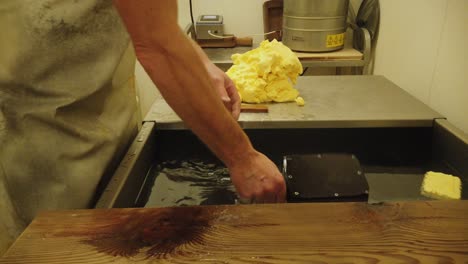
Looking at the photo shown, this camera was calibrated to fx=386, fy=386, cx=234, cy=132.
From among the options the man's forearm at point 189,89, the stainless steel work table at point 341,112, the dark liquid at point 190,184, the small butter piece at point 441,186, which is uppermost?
the man's forearm at point 189,89

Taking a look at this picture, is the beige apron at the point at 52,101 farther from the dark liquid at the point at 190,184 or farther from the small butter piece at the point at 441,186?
the small butter piece at the point at 441,186

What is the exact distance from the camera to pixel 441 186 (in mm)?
957

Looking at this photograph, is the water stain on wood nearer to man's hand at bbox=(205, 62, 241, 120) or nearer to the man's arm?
the man's arm

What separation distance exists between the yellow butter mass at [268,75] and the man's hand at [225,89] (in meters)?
0.26

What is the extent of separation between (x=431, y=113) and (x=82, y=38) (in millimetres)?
1012

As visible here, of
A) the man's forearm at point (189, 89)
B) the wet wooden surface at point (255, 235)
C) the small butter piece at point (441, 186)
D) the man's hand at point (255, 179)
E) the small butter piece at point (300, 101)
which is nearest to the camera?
the wet wooden surface at point (255, 235)

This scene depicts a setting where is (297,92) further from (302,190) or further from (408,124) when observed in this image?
(302,190)

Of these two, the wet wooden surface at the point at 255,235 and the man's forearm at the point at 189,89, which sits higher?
the man's forearm at the point at 189,89

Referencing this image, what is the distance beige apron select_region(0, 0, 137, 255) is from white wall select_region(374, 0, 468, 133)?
968 mm

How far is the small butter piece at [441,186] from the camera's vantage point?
939 mm

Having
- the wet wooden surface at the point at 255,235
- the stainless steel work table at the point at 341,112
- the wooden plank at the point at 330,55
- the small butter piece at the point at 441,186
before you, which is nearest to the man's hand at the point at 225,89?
the stainless steel work table at the point at 341,112

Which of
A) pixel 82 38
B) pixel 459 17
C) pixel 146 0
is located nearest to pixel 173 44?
pixel 146 0

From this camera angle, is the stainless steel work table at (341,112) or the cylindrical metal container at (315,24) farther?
the cylindrical metal container at (315,24)

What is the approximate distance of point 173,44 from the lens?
608 millimetres
